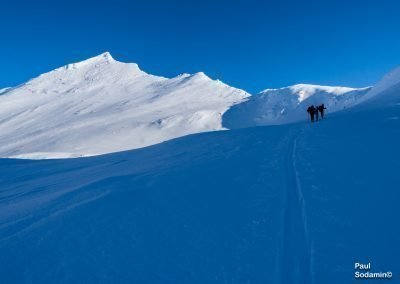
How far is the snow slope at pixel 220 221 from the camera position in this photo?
5637mm

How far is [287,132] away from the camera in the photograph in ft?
55.6

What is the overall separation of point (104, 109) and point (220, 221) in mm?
95441

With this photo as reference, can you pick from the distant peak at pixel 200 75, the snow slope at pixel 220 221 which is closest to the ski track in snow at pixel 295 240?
the snow slope at pixel 220 221

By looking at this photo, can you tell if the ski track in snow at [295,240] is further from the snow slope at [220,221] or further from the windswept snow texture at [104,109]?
the windswept snow texture at [104,109]

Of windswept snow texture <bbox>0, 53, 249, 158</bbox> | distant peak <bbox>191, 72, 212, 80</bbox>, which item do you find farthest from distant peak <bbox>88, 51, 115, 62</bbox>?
distant peak <bbox>191, 72, 212, 80</bbox>

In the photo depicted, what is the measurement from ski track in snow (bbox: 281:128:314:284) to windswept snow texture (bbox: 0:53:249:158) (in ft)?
141

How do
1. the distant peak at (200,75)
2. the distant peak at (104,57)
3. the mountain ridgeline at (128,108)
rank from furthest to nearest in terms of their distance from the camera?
the distant peak at (104,57), the distant peak at (200,75), the mountain ridgeline at (128,108)

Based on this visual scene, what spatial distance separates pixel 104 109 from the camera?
322 feet

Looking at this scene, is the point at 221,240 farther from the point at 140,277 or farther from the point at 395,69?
the point at 395,69

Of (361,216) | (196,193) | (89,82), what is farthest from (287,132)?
(89,82)

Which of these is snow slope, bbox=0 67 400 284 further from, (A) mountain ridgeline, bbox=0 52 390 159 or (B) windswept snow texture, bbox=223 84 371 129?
(B) windswept snow texture, bbox=223 84 371 129

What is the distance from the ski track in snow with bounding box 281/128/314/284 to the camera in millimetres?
5363

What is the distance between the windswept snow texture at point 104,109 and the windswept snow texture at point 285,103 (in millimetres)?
4997

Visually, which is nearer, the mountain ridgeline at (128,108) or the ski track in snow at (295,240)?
the ski track in snow at (295,240)
